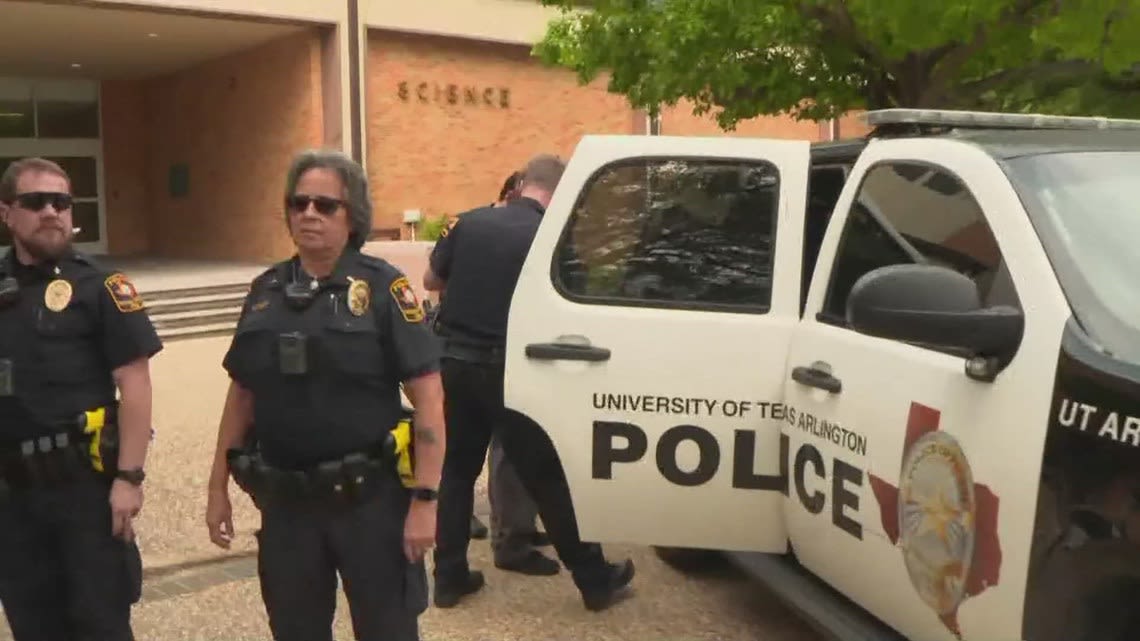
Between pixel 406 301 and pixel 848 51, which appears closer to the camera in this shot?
pixel 406 301

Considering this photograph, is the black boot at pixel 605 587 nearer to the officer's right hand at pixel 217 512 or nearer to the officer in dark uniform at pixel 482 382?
the officer in dark uniform at pixel 482 382

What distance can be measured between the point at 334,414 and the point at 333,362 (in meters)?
0.13

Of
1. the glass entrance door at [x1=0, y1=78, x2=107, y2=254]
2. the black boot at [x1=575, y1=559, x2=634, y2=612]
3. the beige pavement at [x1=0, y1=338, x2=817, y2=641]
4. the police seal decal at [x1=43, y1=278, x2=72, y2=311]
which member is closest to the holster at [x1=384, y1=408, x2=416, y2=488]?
the police seal decal at [x1=43, y1=278, x2=72, y2=311]

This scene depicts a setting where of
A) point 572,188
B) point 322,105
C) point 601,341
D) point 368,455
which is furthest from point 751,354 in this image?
point 322,105

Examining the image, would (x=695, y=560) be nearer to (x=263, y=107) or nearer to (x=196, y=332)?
(x=196, y=332)

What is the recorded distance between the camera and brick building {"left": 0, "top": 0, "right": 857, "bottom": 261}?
1741cm

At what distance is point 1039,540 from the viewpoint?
2.40 metres

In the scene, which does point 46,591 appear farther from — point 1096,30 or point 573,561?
point 1096,30

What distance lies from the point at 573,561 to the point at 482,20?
15.5 metres

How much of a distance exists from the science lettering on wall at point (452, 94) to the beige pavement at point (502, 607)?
1329cm

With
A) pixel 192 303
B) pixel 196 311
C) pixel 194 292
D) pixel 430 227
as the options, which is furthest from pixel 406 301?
pixel 430 227

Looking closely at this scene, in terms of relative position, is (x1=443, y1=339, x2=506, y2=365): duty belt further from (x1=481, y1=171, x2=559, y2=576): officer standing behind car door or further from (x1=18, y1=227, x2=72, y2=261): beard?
(x1=18, y1=227, x2=72, y2=261): beard

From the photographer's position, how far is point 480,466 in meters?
4.62

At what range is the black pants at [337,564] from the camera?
289 cm
